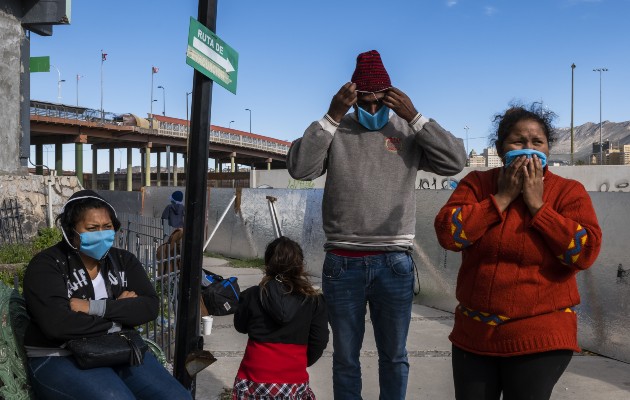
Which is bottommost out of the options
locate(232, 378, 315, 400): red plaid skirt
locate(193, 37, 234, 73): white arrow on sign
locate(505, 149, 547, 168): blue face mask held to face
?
locate(232, 378, 315, 400): red plaid skirt

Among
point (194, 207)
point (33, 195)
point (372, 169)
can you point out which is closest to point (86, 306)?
point (194, 207)

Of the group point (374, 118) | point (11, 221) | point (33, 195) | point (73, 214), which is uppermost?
point (374, 118)

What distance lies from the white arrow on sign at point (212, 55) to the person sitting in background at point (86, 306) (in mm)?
888

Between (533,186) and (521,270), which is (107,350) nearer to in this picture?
(521,270)

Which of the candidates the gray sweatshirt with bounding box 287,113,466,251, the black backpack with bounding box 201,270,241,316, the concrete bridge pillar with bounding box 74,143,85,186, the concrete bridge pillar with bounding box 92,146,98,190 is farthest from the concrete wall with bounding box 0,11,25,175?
the concrete bridge pillar with bounding box 92,146,98,190

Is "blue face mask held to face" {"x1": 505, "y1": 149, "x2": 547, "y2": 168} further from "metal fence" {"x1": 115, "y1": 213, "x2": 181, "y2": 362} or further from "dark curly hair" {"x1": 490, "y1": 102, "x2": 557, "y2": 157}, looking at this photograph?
"metal fence" {"x1": 115, "y1": 213, "x2": 181, "y2": 362}

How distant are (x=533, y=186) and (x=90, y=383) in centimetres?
197

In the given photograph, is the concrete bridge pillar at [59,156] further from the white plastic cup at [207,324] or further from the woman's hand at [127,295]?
the woman's hand at [127,295]

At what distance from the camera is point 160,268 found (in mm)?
4820

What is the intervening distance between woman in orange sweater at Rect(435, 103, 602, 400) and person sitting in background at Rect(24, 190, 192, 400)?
142 cm

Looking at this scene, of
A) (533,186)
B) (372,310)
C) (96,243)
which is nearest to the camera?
(533,186)

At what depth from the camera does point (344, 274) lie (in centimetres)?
313

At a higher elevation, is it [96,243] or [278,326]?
[96,243]

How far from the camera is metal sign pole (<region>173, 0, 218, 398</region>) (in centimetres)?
318
